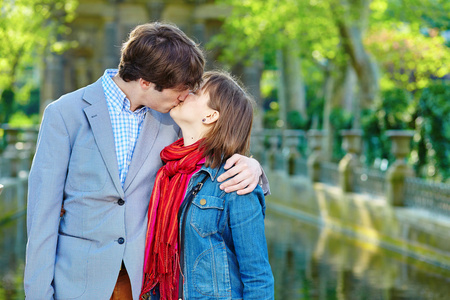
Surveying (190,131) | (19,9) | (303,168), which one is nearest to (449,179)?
(303,168)

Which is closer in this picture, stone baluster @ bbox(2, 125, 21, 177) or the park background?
the park background

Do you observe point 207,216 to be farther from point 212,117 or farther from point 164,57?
point 164,57

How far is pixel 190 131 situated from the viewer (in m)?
3.31

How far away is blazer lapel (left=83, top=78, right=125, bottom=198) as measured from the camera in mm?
3207

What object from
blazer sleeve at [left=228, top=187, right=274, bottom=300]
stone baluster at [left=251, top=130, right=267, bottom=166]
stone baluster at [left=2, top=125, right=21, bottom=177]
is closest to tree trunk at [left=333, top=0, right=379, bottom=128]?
stone baluster at [left=251, top=130, right=267, bottom=166]

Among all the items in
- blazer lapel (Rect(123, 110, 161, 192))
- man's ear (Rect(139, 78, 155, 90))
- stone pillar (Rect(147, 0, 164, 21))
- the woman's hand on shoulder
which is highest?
stone pillar (Rect(147, 0, 164, 21))

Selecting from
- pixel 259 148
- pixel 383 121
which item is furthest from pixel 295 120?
pixel 383 121

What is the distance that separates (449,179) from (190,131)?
29.6 feet

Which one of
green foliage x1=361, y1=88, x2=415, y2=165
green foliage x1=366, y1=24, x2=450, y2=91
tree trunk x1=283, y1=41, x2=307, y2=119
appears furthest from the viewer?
tree trunk x1=283, y1=41, x2=307, y2=119

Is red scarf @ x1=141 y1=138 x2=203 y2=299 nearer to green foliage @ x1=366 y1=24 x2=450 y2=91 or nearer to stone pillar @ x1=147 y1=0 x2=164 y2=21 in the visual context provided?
green foliage @ x1=366 y1=24 x2=450 y2=91

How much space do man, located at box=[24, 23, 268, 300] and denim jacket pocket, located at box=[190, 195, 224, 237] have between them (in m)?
0.09

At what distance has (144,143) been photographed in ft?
11.0

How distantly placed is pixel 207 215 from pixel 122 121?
0.62 meters

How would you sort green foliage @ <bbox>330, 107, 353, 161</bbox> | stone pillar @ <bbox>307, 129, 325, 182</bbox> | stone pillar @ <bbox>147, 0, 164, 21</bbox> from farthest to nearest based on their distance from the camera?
stone pillar @ <bbox>147, 0, 164, 21</bbox> < green foliage @ <bbox>330, 107, 353, 161</bbox> < stone pillar @ <bbox>307, 129, 325, 182</bbox>
